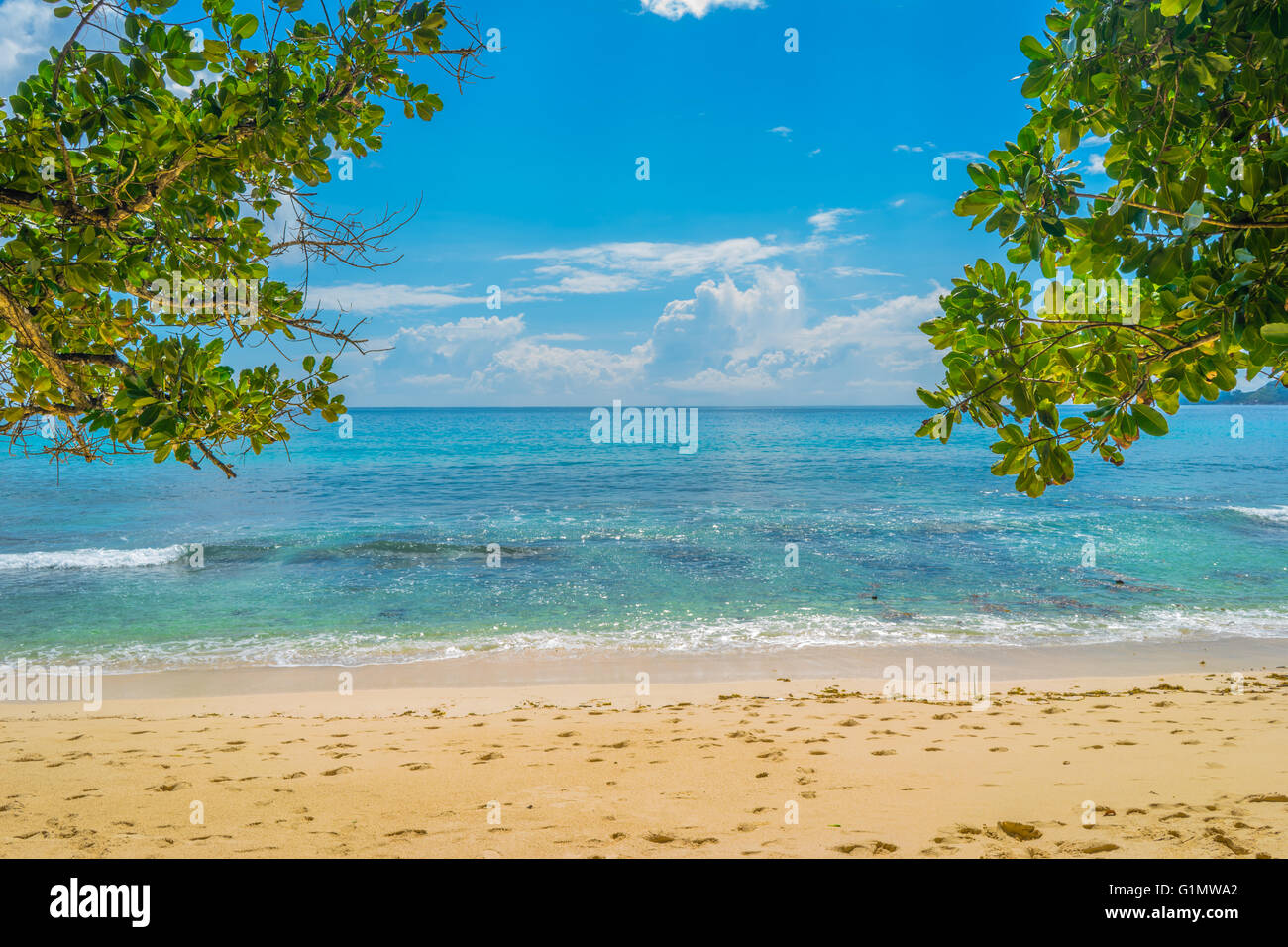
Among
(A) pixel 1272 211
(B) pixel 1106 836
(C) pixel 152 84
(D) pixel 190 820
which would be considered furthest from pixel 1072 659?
(C) pixel 152 84

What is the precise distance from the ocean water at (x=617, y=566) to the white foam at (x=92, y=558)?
126 mm

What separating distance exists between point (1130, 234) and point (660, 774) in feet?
15.7

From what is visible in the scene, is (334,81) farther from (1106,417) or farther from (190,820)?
(190,820)

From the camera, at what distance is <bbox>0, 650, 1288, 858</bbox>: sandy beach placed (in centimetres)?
430

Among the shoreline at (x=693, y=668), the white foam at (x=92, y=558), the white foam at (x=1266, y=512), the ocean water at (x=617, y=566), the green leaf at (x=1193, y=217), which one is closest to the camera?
the green leaf at (x=1193, y=217)

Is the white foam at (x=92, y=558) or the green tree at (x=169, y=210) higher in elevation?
the green tree at (x=169, y=210)

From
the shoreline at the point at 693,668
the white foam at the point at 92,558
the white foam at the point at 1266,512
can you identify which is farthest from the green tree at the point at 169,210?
the white foam at the point at 1266,512

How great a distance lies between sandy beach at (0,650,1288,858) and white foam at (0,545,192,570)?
10760mm

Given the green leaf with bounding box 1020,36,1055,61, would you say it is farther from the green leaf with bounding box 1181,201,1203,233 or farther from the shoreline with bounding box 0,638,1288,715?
the shoreline with bounding box 0,638,1288,715

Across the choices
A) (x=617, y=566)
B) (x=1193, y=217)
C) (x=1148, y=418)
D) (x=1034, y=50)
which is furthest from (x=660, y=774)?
(x=617, y=566)

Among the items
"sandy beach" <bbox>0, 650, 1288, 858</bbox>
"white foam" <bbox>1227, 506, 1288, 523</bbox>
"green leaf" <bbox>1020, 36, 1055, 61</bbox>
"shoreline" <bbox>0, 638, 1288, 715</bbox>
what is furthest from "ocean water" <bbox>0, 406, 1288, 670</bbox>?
"green leaf" <bbox>1020, 36, 1055, 61</bbox>

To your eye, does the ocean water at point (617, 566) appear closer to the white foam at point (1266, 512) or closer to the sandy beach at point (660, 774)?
the white foam at point (1266, 512)

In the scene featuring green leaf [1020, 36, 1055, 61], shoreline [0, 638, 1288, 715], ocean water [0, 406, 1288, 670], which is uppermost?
green leaf [1020, 36, 1055, 61]

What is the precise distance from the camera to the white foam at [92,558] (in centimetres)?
1759
